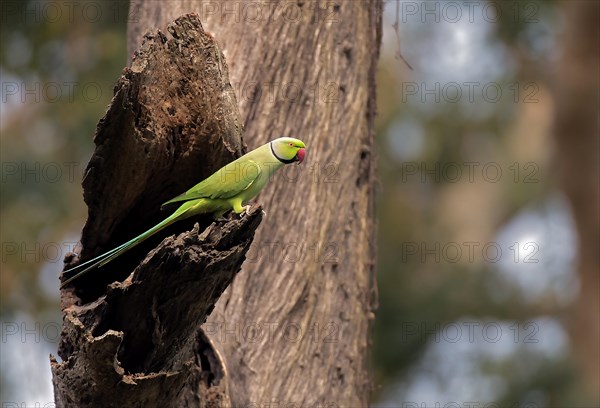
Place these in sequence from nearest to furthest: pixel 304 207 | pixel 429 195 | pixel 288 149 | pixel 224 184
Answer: pixel 224 184
pixel 288 149
pixel 304 207
pixel 429 195

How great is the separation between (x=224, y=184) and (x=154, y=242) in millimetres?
444

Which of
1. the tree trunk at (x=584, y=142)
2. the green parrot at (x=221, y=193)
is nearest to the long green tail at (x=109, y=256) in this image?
the green parrot at (x=221, y=193)

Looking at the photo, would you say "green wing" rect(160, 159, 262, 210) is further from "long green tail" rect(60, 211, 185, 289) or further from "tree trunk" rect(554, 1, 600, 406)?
"tree trunk" rect(554, 1, 600, 406)

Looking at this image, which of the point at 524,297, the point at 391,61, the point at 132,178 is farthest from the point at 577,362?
the point at 132,178

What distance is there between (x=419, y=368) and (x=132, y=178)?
9785 mm

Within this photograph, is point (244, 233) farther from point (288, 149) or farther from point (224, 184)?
point (288, 149)

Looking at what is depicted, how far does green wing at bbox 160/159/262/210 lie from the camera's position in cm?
398

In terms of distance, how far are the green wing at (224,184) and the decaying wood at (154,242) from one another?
8cm

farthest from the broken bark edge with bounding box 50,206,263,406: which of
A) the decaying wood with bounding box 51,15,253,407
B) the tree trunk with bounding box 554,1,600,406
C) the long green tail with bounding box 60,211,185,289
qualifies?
the tree trunk with bounding box 554,1,600,406

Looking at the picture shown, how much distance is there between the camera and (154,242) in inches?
159

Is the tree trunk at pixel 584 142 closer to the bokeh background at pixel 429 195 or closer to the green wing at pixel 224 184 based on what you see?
the bokeh background at pixel 429 195

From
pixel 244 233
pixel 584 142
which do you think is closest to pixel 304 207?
pixel 244 233

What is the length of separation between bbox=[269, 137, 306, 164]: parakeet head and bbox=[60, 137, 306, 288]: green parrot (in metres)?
0.05

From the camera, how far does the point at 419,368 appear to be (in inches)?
504
